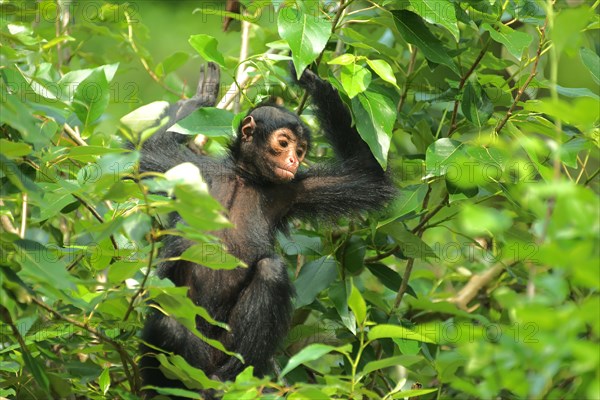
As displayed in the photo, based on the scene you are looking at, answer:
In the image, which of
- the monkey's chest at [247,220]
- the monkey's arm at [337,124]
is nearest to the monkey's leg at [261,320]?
the monkey's chest at [247,220]

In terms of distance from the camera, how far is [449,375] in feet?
15.9

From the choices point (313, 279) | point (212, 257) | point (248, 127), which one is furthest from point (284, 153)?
point (212, 257)

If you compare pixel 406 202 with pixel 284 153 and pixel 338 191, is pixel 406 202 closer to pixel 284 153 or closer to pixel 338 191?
pixel 338 191

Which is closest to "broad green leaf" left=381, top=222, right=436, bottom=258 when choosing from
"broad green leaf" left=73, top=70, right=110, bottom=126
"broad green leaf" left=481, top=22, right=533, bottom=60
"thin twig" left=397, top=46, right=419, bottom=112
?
"thin twig" left=397, top=46, right=419, bottom=112

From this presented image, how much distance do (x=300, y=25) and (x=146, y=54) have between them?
315cm

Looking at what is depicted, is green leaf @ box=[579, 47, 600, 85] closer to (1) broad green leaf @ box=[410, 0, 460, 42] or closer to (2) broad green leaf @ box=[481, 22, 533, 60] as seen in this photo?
(2) broad green leaf @ box=[481, 22, 533, 60]

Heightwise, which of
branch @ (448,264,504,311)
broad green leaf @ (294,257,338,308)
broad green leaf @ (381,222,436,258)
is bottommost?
branch @ (448,264,504,311)

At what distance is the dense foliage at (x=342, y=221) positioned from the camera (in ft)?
11.7

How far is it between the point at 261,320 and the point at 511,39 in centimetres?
251

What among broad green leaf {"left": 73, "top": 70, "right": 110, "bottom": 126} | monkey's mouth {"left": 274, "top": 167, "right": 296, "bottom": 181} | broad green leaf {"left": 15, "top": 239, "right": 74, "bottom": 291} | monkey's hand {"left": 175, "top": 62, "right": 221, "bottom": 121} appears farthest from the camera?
monkey's hand {"left": 175, "top": 62, "right": 221, "bottom": 121}

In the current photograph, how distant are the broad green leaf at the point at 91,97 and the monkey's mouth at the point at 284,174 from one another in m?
1.88

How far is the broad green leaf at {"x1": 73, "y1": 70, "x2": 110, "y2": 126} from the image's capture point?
200 inches

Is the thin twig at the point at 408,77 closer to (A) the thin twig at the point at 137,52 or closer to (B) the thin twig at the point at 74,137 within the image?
(A) the thin twig at the point at 137,52

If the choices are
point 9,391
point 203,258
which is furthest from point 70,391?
point 203,258
